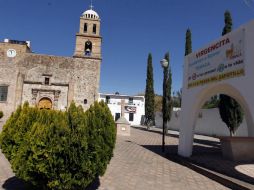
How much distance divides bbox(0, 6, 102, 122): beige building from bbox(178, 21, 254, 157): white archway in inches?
864

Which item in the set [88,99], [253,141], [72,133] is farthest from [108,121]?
[88,99]

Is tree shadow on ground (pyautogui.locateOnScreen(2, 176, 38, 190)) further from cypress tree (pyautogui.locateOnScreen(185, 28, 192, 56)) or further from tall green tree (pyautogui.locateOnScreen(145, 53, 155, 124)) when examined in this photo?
tall green tree (pyautogui.locateOnScreen(145, 53, 155, 124))

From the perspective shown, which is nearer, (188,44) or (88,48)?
(188,44)

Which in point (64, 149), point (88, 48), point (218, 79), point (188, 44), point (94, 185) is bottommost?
point (94, 185)

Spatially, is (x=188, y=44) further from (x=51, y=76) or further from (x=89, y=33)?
(x=51, y=76)

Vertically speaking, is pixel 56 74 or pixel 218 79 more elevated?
pixel 56 74

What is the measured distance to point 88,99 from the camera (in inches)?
1300

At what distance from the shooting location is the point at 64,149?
5.07m

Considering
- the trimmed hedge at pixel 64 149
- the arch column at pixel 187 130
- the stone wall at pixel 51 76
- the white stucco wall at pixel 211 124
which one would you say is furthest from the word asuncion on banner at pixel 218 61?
the stone wall at pixel 51 76

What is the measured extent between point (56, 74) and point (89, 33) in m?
6.20

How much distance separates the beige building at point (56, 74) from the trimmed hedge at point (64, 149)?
2684 cm

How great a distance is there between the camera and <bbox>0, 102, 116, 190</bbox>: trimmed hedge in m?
5.07

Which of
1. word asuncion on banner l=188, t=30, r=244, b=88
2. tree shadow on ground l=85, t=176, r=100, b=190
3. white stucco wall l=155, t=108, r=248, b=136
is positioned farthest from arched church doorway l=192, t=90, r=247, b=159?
tree shadow on ground l=85, t=176, r=100, b=190

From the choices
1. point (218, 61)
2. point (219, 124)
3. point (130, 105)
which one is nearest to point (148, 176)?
point (218, 61)
